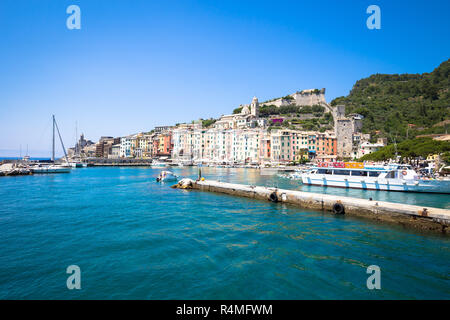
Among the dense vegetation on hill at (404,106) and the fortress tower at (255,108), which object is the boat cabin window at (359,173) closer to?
the dense vegetation on hill at (404,106)

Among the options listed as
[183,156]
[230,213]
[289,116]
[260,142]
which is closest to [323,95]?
[289,116]

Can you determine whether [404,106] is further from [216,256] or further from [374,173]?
[216,256]

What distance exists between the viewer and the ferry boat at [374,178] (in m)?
28.2

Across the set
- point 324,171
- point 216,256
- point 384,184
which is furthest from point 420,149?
point 216,256

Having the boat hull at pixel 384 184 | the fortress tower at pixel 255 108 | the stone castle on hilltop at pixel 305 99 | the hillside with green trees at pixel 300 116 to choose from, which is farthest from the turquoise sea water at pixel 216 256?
the stone castle on hilltop at pixel 305 99

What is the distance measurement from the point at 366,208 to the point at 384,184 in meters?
18.1

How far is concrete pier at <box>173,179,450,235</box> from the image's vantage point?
13007 millimetres

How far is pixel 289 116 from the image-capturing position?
105875mm

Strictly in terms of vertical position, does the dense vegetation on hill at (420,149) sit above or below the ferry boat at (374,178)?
above

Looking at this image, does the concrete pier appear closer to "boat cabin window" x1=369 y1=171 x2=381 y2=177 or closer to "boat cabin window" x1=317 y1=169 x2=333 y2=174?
"boat cabin window" x1=317 y1=169 x2=333 y2=174

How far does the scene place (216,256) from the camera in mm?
9672

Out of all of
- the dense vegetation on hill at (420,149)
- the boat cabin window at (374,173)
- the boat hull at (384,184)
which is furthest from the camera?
the dense vegetation on hill at (420,149)

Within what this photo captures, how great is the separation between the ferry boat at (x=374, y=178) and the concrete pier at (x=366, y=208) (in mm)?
16076
